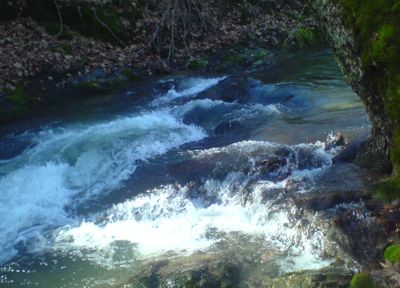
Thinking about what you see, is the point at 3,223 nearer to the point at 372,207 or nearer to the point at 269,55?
the point at 372,207

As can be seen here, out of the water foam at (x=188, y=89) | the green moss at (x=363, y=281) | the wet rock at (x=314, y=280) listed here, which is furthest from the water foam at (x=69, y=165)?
the green moss at (x=363, y=281)

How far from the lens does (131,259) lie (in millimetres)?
5789

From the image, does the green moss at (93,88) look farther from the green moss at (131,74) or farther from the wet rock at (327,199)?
the wet rock at (327,199)

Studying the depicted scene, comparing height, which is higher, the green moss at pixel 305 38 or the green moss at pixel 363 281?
the green moss at pixel 305 38

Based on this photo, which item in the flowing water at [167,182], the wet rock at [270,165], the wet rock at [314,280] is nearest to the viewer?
the wet rock at [314,280]

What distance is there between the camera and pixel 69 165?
834cm

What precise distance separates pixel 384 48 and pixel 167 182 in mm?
3816

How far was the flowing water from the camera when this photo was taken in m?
5.71

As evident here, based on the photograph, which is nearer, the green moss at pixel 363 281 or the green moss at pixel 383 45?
the green moss at pixel 363 281

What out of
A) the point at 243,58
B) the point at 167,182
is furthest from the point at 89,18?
the point at 167,182

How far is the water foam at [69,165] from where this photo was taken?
705 cm

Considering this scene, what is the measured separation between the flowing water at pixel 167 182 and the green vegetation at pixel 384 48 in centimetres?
93

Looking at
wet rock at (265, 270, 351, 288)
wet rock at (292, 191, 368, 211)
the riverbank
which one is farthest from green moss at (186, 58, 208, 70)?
wet rock at (265, 270, 351, 288)

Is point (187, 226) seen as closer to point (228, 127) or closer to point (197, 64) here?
point (228, 127)
